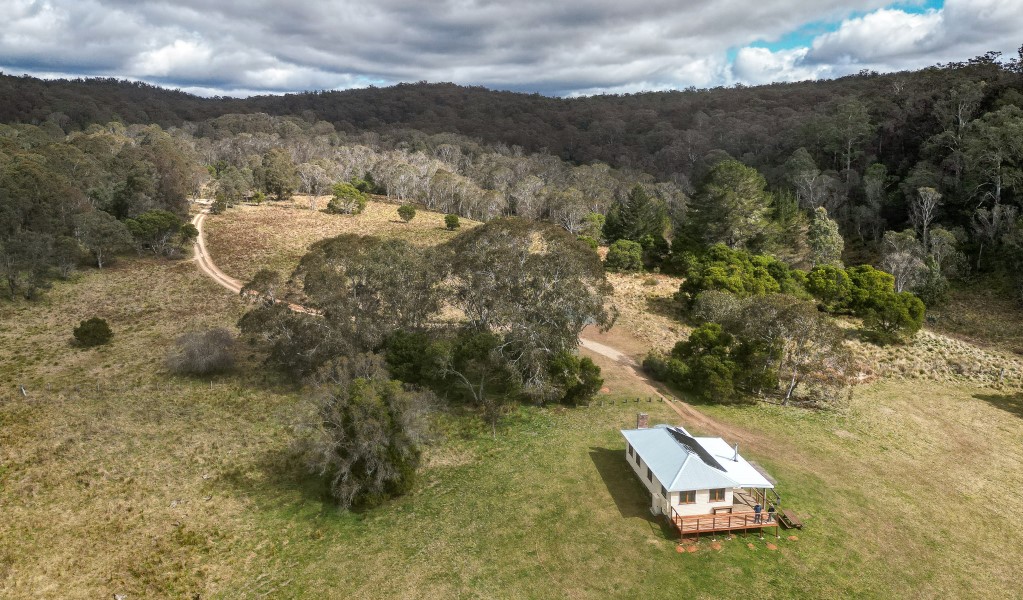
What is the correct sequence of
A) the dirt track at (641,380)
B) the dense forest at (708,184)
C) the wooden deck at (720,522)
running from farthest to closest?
the dense forest at (708,184)
the dirt track at (641,380)
the wooden deck at (720,522)

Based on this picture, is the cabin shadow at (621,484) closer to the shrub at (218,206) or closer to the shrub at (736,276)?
the shrub at (736,276)

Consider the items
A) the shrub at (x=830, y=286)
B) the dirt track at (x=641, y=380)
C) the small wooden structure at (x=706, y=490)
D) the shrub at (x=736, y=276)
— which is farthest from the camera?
the shrub at (x=830, y=286)

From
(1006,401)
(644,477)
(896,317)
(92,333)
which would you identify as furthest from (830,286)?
(92,333)

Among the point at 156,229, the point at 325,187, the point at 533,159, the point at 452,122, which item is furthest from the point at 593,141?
the point at 156,229

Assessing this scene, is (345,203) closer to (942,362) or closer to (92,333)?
(92,333)

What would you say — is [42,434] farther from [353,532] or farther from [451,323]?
[451,323]

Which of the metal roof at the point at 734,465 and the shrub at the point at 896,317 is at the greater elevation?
the shrub at the point at 896,317

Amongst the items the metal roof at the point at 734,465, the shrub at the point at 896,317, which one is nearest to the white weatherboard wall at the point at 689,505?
the metal roof at the point at 734,465
